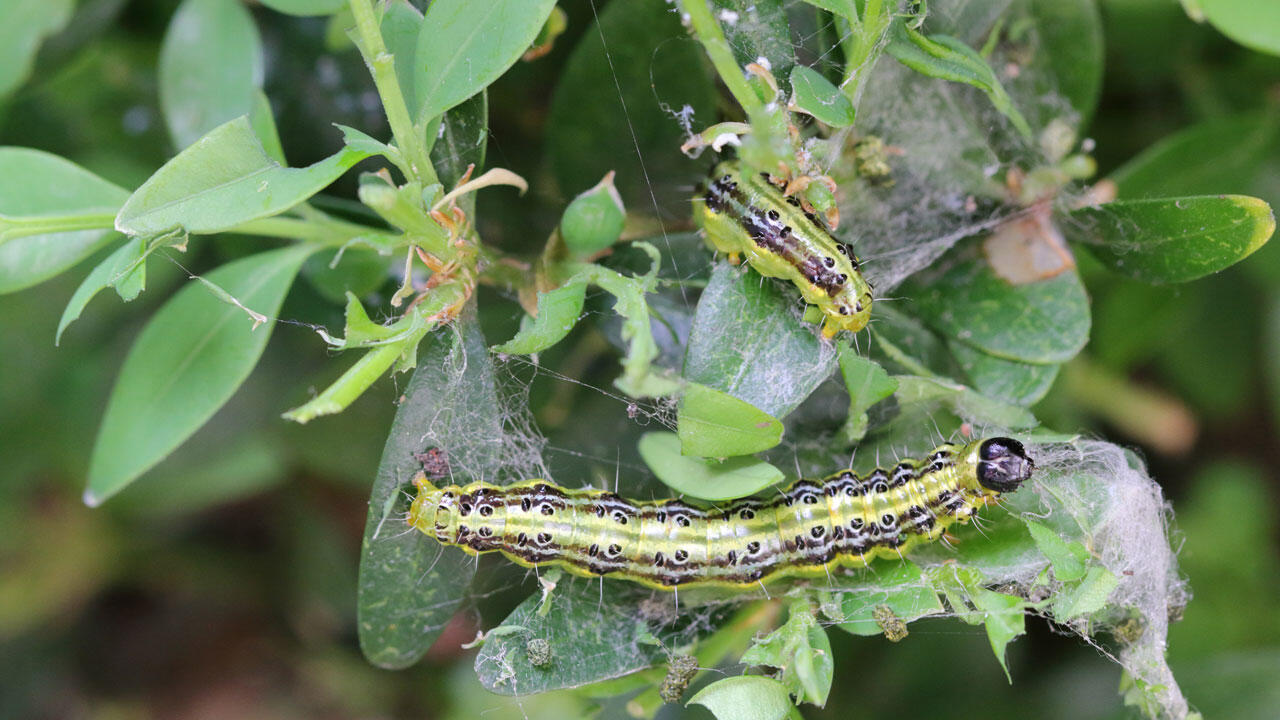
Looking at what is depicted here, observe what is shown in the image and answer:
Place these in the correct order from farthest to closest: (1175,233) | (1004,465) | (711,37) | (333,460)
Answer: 1. (333,460)
2. (1175,233)
3. (1004,465)
4. (711,37)

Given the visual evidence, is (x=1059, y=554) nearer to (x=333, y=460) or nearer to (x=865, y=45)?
(x=865, y=45)

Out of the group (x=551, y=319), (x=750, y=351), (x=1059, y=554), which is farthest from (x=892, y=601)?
(x=551, y=319)

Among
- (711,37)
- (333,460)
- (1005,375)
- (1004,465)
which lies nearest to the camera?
(711,37)

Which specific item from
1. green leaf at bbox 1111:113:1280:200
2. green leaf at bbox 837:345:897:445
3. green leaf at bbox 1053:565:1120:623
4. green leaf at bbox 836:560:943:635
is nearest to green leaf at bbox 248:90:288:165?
green leaf at bbox 837:345:897:445

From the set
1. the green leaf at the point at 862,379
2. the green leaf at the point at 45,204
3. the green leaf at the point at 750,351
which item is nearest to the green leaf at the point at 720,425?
the green leaf at the point at 750,351

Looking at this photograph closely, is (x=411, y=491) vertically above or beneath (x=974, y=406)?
beneath

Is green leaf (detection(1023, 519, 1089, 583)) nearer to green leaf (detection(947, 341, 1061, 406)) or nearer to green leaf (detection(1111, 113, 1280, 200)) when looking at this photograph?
green leaf (detection(947, 341, 1061, 406))

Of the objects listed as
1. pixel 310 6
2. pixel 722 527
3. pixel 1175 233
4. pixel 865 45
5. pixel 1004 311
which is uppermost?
pixel 865 45

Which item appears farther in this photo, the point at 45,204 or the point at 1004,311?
the point at 1004,311
